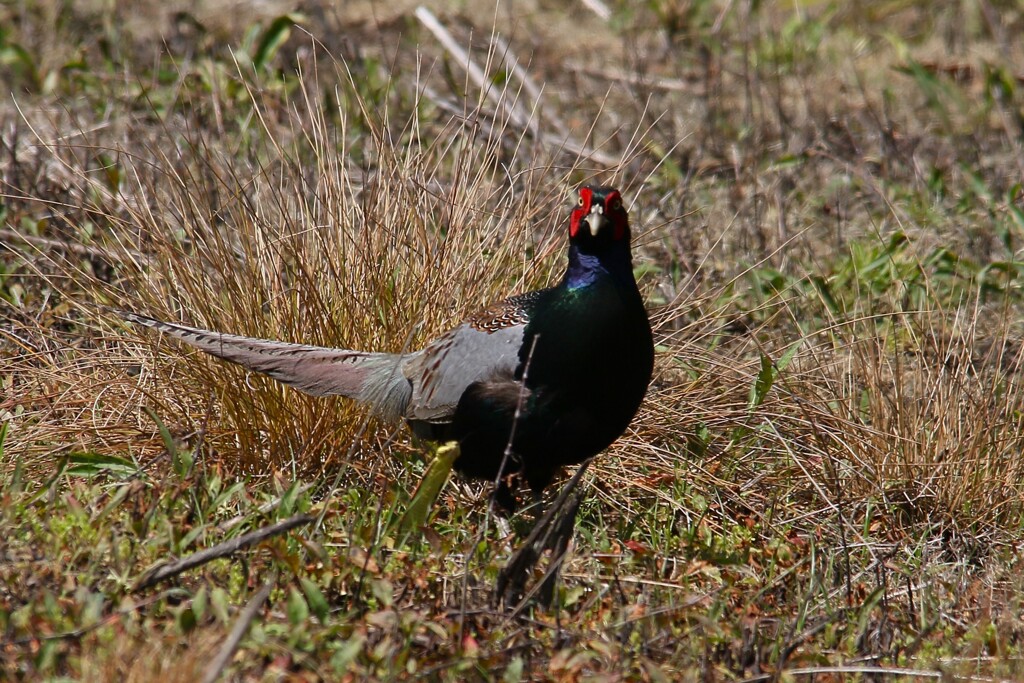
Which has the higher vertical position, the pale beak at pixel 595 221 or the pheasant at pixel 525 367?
the pale beak at pixel 595 221

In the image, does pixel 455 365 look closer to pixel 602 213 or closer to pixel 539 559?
pixel 602 213

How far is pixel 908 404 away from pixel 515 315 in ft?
4.68

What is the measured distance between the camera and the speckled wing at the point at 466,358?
3615 mm

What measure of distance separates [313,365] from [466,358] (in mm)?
467

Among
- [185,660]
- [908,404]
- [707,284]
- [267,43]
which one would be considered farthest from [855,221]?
[185,660]

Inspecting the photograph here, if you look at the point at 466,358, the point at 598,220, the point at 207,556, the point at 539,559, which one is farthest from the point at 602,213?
the point at 207,556

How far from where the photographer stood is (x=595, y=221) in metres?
3.39

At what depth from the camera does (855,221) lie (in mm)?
5953

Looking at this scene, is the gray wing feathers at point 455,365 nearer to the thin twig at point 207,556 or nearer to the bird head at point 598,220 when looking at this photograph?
the bird head at point 598,220

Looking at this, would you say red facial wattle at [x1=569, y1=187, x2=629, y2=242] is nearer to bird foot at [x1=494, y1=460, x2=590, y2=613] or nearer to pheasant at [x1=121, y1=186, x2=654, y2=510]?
pheasant at [x1=121, y1=186, x2=654, y2=510]

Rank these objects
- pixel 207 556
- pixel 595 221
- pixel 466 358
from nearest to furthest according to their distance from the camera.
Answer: pixel 207 556
pixel 595 221
pixel 466 358

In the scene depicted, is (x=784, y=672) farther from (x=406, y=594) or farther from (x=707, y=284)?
(x=707, y=284)

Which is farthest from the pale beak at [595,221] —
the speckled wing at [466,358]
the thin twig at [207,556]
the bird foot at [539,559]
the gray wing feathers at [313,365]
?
the thin twig at [207,556]

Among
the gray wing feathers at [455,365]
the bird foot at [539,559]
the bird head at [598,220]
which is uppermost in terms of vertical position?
the bird head at [598,220]
